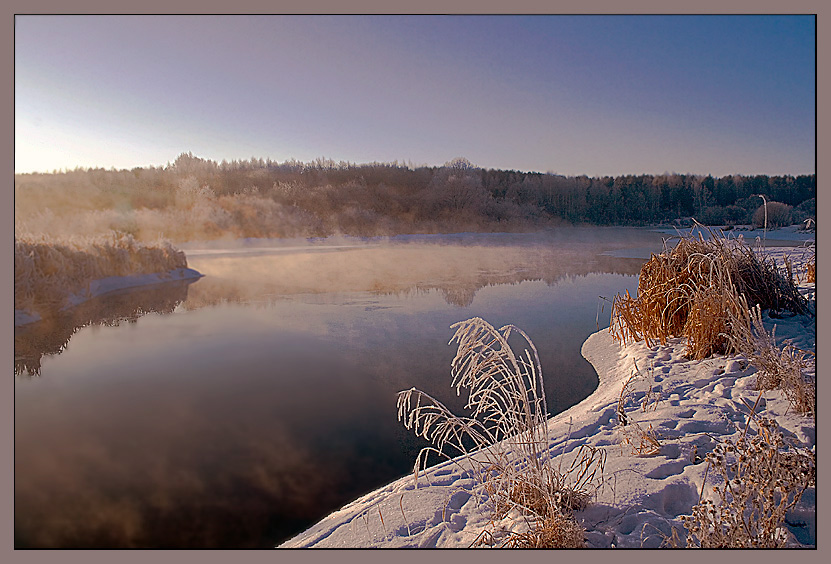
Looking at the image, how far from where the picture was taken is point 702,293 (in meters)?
3.23

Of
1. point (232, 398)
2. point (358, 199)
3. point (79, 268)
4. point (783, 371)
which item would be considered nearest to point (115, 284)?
point (79, 268)

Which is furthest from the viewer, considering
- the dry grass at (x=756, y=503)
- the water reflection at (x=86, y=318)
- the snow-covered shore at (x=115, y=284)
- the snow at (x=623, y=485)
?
the snow-covered shore at (x=115, y=284)

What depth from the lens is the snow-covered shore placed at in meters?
3.82

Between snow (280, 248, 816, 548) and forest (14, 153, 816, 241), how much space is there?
5.02ft

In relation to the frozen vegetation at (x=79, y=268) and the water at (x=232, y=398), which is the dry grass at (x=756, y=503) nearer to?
the water at (x=232, y=398)

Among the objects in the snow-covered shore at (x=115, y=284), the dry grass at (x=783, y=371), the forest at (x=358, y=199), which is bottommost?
the dry grass at (x=783, y=371)

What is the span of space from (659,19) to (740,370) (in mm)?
2104

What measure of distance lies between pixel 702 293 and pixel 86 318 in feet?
18.3

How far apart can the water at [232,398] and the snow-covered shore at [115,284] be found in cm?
15

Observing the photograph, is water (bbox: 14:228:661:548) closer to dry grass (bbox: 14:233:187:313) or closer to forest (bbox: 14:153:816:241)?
dry grass (bbox: 14:233:187:313)

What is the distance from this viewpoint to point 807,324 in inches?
127

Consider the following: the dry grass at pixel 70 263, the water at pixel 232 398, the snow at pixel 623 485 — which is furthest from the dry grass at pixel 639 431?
the dry grass at pixel 70 263

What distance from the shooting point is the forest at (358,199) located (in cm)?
412

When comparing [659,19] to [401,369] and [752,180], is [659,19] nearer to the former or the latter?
[752,180]
